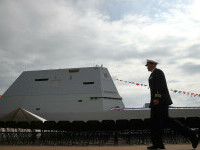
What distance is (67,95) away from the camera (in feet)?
61.3

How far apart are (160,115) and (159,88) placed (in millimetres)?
489

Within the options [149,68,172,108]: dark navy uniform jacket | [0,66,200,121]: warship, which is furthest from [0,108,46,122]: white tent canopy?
[0,66,200,121]: warship

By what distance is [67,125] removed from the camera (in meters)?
8.31

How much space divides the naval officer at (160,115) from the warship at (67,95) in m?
12.2

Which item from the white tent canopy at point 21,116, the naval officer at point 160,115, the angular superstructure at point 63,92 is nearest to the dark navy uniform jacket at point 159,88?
the naval officer at point 160,115

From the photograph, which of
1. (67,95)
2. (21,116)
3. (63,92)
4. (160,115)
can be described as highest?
(63,92)

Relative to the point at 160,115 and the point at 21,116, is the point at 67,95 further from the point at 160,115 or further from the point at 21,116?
the point at 160,115

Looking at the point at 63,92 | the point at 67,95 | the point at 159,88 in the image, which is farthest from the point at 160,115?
the point at 63,92

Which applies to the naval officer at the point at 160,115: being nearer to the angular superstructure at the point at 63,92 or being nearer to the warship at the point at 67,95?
the warship at the point at 67,95

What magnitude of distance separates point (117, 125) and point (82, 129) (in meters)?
→ 1.16

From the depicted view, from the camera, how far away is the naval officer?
4422mm

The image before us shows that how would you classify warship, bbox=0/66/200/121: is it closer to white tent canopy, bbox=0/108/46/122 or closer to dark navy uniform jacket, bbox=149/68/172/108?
white tent canopy, bbox=0/108/46/122

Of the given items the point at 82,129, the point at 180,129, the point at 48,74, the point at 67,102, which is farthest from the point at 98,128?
the point at 48,74

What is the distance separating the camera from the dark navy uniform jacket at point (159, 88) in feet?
15.2
